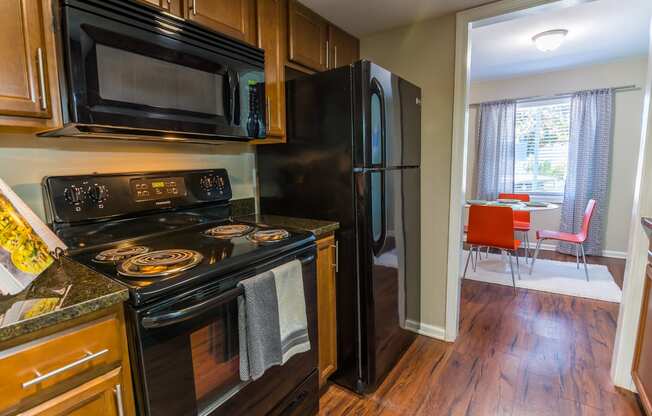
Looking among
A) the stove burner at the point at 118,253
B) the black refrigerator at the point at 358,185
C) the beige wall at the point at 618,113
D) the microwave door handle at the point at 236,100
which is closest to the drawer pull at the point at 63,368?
the stove burner at the point at 118,253

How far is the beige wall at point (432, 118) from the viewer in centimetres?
210

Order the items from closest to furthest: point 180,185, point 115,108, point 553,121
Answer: point 115,108
point 180,185
point 553,121

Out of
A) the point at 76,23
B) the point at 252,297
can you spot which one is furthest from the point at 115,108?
the point at 252,297

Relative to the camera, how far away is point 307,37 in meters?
1.91

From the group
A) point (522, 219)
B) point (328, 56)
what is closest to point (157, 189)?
point (328, 56)

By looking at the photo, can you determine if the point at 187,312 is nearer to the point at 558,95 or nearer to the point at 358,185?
the point at 358,185

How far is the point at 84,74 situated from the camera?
104 centimetres

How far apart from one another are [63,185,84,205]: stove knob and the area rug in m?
3.41

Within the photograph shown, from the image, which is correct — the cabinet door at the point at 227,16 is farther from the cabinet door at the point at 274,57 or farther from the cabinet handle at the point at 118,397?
the cabinet handle at the point at 118,397

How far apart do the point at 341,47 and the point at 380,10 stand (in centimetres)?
36

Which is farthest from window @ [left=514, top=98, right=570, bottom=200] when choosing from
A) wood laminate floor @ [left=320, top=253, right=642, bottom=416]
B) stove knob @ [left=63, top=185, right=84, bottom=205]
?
stove knob @ [left=63, top=185, right=84, bottom=205]

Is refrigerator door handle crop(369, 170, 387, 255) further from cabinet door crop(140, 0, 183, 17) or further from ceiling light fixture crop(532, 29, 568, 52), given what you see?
ceiling light fixture crop(532, 29, 568, 52)

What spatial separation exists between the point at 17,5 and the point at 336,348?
6.03 ft

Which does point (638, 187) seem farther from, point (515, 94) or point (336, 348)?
point (515, 94)
